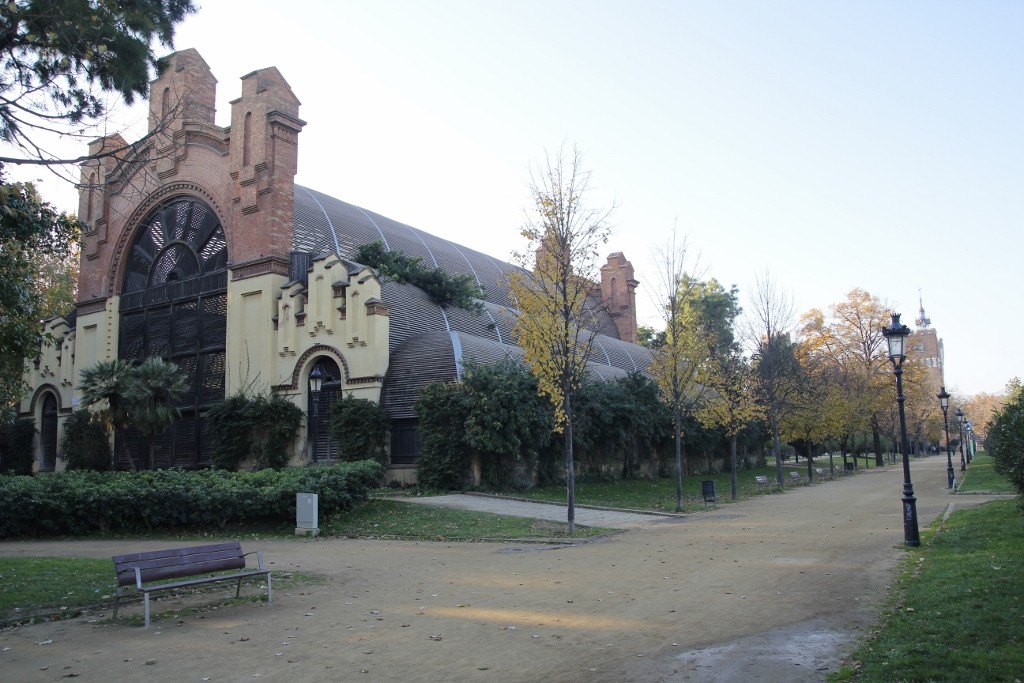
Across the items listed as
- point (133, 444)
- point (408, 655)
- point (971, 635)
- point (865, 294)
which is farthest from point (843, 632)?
point (865, 294)

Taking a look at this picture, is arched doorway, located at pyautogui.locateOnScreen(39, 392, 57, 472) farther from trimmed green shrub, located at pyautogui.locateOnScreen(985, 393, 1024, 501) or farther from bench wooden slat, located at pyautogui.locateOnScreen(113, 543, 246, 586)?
trimmed green shrub, located at pyautogui.locateOnScreen(985, 393, 1024, 501)

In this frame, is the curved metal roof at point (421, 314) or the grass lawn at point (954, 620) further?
the curved metal roof at point (421, 314)

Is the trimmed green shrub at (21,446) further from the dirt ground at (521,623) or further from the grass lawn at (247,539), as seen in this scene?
the dirt ground at (521,623)

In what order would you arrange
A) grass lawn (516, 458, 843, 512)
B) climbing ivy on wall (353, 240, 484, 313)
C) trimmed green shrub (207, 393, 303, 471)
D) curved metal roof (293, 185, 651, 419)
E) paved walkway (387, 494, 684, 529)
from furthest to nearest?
climbing ivy on wall (353, 240, 484, 313), trimmed green shrub (207, 393, 303, 471), curved metal roof (293, 185, 651, 419), grass lawn (516, 458, 843, 512), paved walkway (387, 494, 684, 529)

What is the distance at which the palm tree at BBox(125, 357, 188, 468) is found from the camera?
28547 mm

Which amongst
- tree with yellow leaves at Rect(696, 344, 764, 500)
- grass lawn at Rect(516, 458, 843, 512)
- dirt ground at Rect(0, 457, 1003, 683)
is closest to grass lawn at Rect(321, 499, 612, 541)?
dirt ground at Rect(0, 457, 1003, 683)

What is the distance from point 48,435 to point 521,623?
37509 mm

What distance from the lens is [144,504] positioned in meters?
18.0

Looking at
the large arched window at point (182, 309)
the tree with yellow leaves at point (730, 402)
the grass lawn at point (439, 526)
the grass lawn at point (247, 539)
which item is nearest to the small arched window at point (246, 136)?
the large arched window at point (182, 309)

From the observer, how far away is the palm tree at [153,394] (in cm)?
2855

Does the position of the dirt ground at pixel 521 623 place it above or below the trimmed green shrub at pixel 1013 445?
below

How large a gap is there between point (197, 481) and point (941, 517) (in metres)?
17.8

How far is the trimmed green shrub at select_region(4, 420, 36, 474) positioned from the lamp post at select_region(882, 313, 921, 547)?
3860 cm

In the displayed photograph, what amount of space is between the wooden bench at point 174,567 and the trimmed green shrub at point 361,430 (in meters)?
16.1
